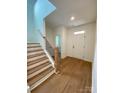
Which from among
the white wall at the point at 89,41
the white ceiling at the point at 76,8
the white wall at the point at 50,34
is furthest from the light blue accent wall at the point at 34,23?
the white wall at the point at 89,41

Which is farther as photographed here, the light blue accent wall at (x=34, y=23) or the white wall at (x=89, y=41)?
the white wall at (x=89, y=41)

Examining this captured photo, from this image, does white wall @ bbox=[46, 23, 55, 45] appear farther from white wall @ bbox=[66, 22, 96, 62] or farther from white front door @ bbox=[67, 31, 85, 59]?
white wall @ bbox=[66, 22, 96, 62]

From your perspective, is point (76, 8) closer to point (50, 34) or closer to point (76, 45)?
point (76, 45)

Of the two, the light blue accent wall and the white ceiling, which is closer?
the white ceiling

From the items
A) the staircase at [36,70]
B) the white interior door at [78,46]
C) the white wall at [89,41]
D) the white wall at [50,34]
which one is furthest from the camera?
the white wall at [50,34]

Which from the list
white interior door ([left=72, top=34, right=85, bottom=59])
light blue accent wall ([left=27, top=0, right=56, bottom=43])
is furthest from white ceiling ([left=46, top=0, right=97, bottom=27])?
white interior door ([left=72, top=34, right=85, bottom=59])

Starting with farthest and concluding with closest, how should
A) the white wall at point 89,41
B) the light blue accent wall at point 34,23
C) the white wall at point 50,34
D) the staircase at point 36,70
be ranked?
1. the white wall at point 50,34
2. the white wall at point 89,41
3. the light blue accent wall at point 34,23
4. the staircase at point 36,70

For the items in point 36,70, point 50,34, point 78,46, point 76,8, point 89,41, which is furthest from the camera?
point 50,34

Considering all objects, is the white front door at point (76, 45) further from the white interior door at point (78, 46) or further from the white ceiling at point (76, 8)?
the white ceiling at point (76, 8)

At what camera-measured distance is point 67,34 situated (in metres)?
6.77

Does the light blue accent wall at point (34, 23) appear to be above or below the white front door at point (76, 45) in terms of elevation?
above

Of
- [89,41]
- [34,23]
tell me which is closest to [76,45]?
[89,41]

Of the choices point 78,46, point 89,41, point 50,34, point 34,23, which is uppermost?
point 34,23
